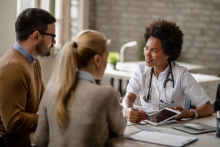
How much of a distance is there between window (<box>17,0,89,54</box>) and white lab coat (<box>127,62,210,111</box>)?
277 cm

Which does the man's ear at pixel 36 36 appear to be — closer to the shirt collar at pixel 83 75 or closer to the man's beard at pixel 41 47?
the man's beard at pixel 41 47

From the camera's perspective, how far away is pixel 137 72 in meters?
3.02

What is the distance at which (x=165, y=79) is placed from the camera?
292 cm

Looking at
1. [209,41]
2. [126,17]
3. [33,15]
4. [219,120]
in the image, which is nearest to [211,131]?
[219,120]

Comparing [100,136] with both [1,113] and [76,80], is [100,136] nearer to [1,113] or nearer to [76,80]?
[76,80]

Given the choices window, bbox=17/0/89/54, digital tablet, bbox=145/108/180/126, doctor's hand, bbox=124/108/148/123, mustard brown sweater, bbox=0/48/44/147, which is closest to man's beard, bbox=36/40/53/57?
mustard brown sweater, bbox=0/48/44/147

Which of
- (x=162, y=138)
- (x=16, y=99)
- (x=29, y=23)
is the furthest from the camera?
(x=29, y=23)

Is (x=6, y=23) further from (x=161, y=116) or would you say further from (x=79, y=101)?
(x=79, y=101)

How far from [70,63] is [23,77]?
0.50m

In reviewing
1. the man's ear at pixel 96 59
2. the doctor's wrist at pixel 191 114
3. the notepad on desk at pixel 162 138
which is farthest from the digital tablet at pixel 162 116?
the man's ear at pixel 96 59

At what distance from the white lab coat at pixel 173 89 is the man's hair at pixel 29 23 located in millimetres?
843

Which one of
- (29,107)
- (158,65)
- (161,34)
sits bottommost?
(29,107)

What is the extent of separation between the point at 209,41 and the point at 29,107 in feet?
15.4

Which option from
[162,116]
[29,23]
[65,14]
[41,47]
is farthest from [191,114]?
[65,14]
